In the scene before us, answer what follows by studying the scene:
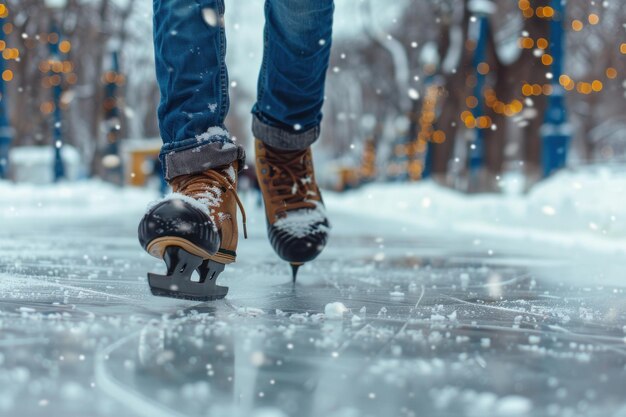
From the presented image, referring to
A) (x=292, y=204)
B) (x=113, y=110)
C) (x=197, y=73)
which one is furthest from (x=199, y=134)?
(x=113, y=110)

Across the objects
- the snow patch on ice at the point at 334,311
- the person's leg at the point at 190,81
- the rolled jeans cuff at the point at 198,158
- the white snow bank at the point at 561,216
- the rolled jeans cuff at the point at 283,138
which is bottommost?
the white snow bank at the point at 561,216

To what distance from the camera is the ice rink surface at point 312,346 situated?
153 centimetres

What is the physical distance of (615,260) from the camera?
5.20 metres

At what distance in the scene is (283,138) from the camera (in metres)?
3.68

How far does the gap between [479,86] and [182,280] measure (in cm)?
1974

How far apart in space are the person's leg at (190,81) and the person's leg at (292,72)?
0.48 metres

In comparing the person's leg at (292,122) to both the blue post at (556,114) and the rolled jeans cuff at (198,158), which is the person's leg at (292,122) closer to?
the rolled jeans cuff at (198,158)

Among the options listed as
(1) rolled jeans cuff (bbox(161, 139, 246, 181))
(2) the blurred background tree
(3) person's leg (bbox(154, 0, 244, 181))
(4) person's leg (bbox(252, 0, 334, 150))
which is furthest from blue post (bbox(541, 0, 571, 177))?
(1) rolled jeans cuff (bbox(161, 139, 246, 181))

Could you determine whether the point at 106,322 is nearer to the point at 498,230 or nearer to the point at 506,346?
the point at 506,346

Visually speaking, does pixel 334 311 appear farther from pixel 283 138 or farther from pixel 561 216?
pixel 561 216

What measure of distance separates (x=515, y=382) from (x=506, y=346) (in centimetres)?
42

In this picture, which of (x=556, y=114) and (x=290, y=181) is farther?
(x=556, y=114)

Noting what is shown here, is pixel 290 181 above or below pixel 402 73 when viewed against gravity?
below

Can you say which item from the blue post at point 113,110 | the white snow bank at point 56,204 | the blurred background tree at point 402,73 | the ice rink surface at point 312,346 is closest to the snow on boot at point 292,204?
the ice rink surface at point 312,346
